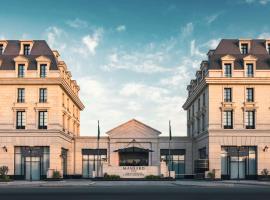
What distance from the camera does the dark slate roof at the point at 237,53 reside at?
61250 millimetres

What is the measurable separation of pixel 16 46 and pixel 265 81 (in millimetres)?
34071

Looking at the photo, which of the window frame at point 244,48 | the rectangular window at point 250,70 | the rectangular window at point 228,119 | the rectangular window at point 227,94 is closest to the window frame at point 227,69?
the rectangular window at point 227,94

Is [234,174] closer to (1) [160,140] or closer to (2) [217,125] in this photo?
(2) [217,125]

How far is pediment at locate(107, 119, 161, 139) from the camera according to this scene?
69.7 metres

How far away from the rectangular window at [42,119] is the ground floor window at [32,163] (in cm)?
286

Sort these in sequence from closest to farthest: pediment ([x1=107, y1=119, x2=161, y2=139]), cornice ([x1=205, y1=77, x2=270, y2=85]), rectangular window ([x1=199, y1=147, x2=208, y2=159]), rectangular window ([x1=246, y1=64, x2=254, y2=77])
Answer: cornice ([x1=205, y1=77, x2=270, y2=85]) → rectangular window ([x1=246, y1=64, x2=254, y2=77]) → rectangular window ([x1=199, y1=147, x2=208, y2=159]) → pediment ([x1=107, y1=119, x2=161, y2=139])

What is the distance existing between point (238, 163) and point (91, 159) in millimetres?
22527

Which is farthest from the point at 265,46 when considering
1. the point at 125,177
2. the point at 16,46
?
the point at 16,46

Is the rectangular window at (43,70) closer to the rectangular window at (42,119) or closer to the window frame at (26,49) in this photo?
the window frame at (26,49)

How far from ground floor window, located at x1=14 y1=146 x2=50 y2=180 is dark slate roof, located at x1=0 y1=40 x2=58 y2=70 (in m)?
10.8

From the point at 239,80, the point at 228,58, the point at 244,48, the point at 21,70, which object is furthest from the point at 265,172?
the point at 21,70

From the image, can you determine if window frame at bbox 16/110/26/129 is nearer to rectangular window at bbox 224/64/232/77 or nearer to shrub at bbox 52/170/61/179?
shrub at bbox 52/170/61/179

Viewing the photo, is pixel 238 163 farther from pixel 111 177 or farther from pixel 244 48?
pixel 111 177

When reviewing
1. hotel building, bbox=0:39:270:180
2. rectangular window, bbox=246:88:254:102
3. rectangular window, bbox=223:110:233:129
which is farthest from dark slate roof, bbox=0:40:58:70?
rectangular window, bbox=246:88:254:102
